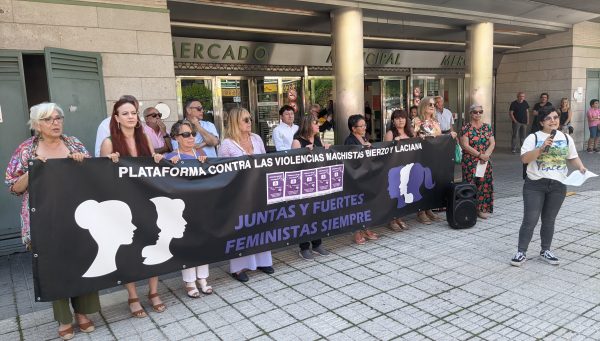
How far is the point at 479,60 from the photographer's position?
412 inches

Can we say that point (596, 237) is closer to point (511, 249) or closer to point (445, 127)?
point (511, 249)

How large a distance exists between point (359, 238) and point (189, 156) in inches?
100

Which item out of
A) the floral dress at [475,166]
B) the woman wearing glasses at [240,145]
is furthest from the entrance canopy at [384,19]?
the woman wearing glasses at [240,145]

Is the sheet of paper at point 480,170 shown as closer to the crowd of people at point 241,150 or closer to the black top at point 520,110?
the crowd of people at point 241,150

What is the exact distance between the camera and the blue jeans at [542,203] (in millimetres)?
4598

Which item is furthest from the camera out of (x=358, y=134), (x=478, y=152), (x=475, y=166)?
(x=475, y=166)

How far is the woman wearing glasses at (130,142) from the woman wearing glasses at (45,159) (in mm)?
260

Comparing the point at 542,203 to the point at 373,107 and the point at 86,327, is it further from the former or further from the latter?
the point at 373,107

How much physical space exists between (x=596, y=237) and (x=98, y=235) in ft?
19.0

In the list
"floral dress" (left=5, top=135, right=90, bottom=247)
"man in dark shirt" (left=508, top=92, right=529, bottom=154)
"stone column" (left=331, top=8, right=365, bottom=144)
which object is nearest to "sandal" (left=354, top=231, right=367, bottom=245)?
"stone column" (left=331, top=8, right=365, bottom=144)

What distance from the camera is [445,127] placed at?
Answer: 9.72m

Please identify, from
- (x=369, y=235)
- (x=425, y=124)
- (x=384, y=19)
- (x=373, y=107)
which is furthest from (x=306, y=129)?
(x=373, y=107)

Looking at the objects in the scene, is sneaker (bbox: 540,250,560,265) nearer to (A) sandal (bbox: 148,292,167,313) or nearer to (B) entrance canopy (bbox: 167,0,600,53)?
(A) sandal (bbox: 148,292,167,313)

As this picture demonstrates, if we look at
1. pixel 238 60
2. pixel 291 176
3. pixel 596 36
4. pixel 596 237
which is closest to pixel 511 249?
pixel 596 237
